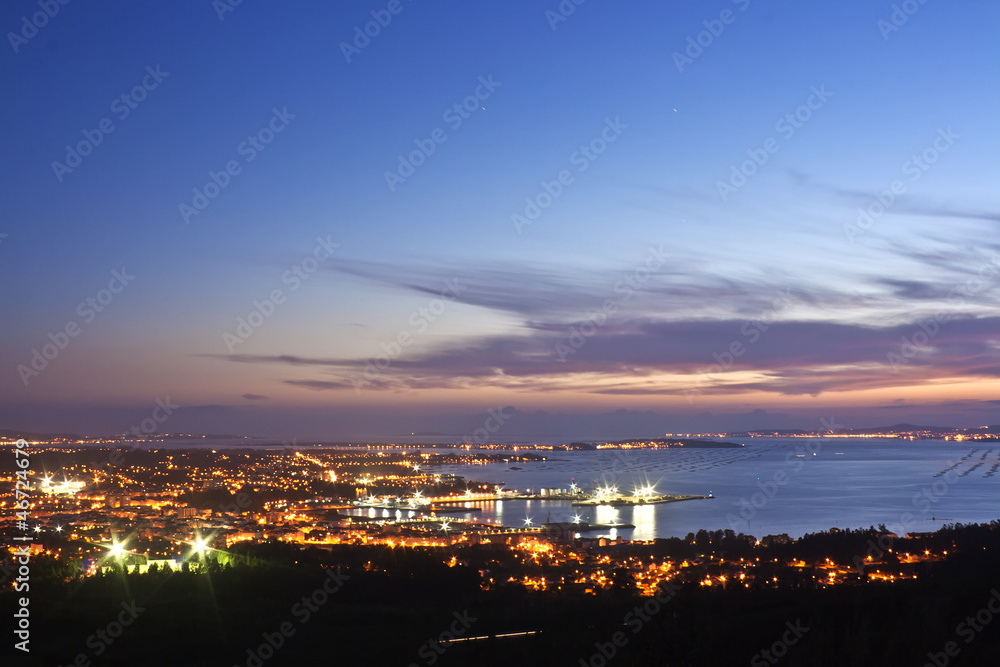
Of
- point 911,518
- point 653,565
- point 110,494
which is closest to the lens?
point 653,565

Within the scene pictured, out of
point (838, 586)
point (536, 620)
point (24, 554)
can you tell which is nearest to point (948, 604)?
point (838, 586)

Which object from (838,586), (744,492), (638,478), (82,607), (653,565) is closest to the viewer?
(82,607)

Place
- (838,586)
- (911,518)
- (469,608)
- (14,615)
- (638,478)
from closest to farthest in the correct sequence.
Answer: (14,615)
(469,608)
(838,586)
(911,518)
(638,478)

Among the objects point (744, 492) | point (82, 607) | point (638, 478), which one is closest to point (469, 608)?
point (82, 607)

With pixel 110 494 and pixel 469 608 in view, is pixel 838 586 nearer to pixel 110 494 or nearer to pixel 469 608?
pixel 469 608

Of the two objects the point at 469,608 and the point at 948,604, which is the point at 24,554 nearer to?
the point at 469,608

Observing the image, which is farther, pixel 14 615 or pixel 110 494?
pixel 110 494
